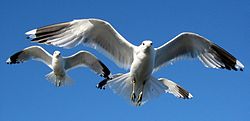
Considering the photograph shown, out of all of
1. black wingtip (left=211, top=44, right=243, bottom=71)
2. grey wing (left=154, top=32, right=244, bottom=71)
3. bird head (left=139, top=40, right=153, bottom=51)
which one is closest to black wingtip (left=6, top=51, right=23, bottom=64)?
grey wing (left=154, top=32, right=244, bottom=71)

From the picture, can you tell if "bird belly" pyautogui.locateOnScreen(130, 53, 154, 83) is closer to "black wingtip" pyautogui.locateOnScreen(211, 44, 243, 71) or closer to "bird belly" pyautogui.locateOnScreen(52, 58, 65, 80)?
"black wingtip" pyautogui.locateOnScreen(211, 44, 243, 71)

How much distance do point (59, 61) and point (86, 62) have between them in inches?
30.4

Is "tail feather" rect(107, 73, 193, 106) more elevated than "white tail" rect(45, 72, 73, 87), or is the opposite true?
"white tail" rect(45, 72, 73, 87)

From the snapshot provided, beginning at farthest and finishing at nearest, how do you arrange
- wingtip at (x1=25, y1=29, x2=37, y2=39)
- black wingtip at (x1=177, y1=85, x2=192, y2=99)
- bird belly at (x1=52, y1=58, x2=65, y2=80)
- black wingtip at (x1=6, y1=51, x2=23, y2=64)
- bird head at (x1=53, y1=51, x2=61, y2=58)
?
bird head at (x1=53, y1=51, x2=61, y2=58) < bird belly at (x1=52, y1=58, x2=65, y2=80) < black wingtip at (x1=6, y1=51, x2=23, y2=64) < black wingtip at (x1=177, y1=85, x2=192, y2=99) < wingtip at (x1=25, y1=29, x2=37, y2=39)

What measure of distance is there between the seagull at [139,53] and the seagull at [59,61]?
4.29 metres

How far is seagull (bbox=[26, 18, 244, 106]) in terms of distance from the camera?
838 cm

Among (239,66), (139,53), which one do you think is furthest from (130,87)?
(239,66)

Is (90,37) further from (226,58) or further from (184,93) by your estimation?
(184,93)

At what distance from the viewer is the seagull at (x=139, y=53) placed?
8.38m

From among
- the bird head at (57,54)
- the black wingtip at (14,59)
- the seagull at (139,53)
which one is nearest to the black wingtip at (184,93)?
the bird head at (57,54)

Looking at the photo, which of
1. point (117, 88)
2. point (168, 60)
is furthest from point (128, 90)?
point (168, 60)

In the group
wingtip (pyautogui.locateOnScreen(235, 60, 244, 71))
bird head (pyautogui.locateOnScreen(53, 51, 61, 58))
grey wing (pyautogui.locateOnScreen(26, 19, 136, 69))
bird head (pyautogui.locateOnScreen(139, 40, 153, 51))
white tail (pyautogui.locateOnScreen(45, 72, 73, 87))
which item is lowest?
Result: wingtip (pyautogui.locateOnScreen(235, 60, 244, 71))

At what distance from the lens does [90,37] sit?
854 cm

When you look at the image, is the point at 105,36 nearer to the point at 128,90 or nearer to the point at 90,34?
the point at 90,34
